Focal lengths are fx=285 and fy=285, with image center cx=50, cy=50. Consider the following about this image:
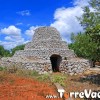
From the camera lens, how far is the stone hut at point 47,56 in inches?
1347

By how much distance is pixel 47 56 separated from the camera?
36.7 meters

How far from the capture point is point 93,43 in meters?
25.0

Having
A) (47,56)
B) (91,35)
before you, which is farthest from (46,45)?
(91,35)

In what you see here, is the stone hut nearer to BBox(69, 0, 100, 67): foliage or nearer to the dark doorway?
the dark doorway

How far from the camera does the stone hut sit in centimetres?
3422

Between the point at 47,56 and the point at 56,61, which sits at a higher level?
the point at 47,56

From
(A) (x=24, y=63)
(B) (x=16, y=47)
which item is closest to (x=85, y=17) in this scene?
(A) (x=24, y=63)

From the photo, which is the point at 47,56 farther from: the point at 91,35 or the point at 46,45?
the point at 91,35

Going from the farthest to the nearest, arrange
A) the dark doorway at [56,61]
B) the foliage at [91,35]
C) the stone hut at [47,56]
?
the dark doorway at [56,61], the stone hut at [47,56], the foliage at [91,35]

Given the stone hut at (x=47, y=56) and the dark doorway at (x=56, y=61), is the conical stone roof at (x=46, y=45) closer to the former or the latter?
the stone hut at (x=47, y=56)

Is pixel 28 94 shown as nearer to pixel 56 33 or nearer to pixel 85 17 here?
pixel 85 17

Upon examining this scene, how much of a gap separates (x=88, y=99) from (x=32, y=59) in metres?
21.6

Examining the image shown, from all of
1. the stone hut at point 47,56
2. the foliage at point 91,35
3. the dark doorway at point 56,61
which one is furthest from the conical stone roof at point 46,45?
the foliage at point 91,35

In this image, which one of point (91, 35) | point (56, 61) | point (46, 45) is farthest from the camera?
point (56, 61)
